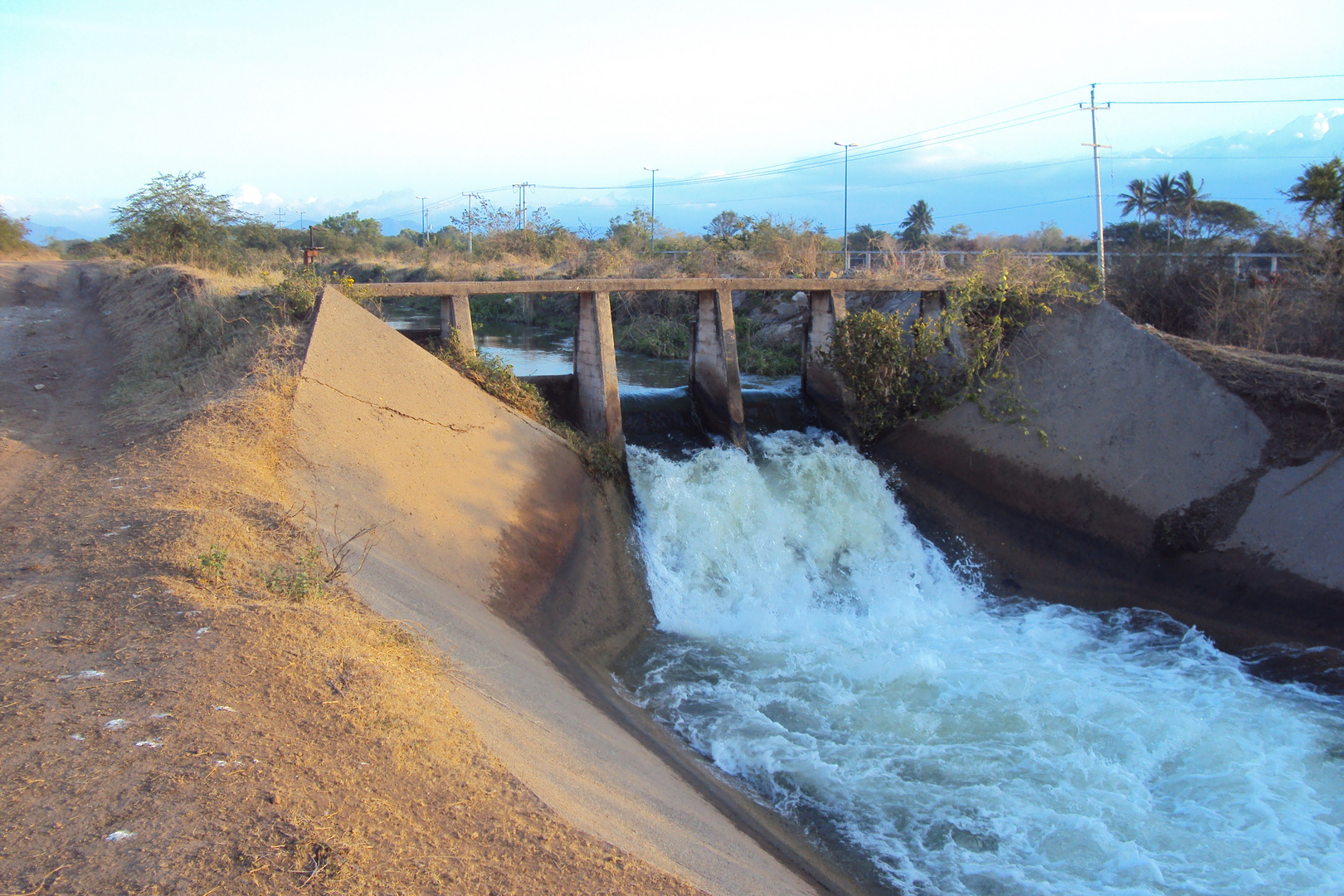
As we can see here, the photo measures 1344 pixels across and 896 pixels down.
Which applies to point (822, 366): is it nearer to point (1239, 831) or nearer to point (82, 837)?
point (1239, 831)

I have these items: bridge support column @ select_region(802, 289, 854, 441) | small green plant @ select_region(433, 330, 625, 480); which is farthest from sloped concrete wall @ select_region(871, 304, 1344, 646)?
small green plant @ select_region(433, 330, 625, 480)

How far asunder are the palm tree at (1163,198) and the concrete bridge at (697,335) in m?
35.7

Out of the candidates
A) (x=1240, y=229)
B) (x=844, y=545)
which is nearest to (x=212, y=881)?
(x=844, y=545)

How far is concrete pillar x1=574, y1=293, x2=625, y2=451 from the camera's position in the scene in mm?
11719

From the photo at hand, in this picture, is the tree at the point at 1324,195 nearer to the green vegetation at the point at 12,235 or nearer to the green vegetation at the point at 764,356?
the green vegetation at the point at 764,356

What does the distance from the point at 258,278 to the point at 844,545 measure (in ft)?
34.5

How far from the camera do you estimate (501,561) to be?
8469 mm

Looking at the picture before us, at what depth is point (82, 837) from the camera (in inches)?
120

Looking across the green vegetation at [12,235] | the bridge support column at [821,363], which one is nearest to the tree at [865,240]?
the bridge support column at [821,363]

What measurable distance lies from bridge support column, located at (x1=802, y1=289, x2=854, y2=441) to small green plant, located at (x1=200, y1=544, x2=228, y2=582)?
32.7 ft

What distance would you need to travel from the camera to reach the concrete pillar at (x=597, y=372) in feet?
38.4

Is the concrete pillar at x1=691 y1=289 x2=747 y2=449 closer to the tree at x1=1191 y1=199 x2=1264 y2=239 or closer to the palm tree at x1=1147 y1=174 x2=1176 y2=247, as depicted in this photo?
the tree at x1=1191 y1=199 x2=1264 y2=239

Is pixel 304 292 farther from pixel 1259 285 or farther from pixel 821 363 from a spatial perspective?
pixel 1259 285

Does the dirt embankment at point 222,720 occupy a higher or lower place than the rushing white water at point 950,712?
higher
